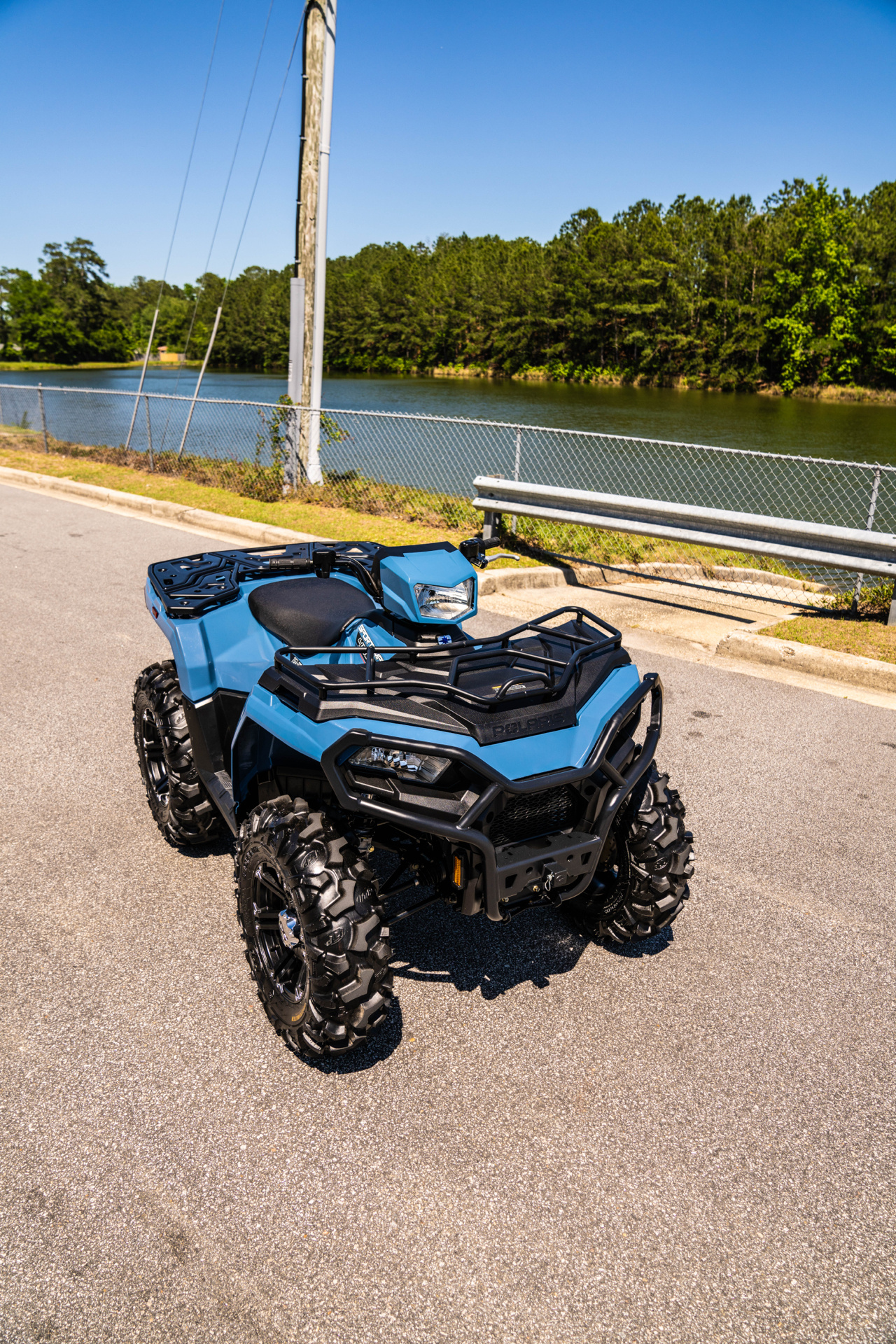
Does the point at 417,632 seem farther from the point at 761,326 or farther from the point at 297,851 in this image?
the point at 761,326

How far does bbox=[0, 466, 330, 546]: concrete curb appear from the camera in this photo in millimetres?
9977

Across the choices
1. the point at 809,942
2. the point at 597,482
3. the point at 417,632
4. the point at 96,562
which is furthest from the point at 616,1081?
the point at 597,482

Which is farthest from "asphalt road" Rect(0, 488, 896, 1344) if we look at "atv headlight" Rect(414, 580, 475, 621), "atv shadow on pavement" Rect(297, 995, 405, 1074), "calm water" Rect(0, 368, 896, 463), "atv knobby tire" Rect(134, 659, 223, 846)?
"calm water" Rect(0, 368, 896, 463)

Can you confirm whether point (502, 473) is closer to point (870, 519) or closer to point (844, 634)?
point (870, 519)

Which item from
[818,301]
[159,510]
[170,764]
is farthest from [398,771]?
[818,301]

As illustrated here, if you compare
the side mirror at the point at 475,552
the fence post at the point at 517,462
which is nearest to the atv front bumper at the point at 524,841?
the side mirror at the point at 475,552

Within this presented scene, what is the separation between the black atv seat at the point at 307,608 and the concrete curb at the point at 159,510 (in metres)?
5.79

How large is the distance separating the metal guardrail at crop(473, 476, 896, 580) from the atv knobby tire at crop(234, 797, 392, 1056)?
18.7 feet

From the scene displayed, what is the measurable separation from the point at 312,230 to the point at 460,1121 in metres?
11.6

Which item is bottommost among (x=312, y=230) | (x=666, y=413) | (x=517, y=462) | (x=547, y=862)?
(x=547, y=862)

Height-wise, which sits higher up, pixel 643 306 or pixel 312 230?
pixel 643 306

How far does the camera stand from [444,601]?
2949 millimetres

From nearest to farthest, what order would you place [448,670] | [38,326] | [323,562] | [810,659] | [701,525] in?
[448,670] < [323,562] < [810,659] < [701,525] < [38,326]

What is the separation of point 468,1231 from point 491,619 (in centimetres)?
560
